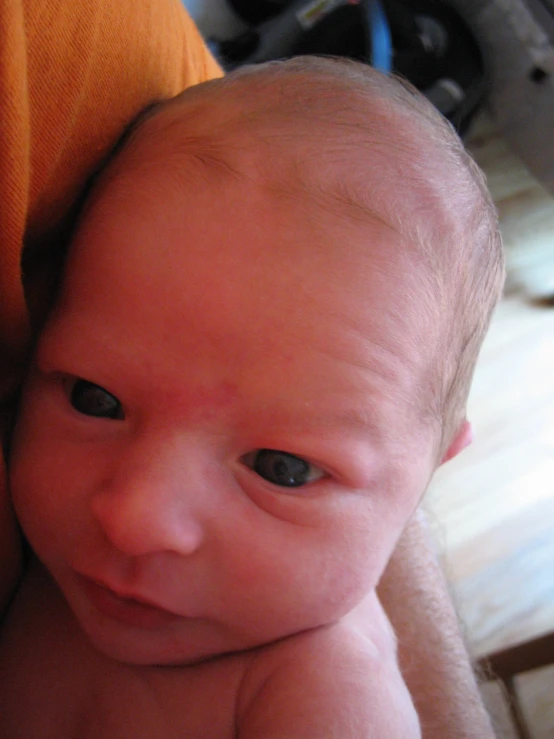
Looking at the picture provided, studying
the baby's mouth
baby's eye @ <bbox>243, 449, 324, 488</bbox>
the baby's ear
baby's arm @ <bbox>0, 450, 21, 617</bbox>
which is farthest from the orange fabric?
the baby's ear

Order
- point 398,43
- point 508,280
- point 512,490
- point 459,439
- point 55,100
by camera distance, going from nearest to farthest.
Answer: point 55,100 < point 459,439 < point 512,490 < point 398,43 < point 508,280

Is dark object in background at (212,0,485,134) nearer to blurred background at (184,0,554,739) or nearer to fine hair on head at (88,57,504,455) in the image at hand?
blurred background at (184,0,554,739)

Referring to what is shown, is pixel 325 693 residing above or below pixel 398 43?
below

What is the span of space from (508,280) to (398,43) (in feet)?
2.88

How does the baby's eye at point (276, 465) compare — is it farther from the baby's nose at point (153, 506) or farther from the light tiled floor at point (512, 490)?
the light tiled floor at point (512, 490)

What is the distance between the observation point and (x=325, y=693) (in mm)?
633

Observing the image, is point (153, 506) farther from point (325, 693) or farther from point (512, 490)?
point (512, 490)

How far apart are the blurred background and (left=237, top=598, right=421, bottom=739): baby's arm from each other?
104cm

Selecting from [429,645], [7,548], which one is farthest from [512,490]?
[7,548]

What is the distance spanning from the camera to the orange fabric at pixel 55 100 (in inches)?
18.1

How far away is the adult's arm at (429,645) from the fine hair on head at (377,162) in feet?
1.09

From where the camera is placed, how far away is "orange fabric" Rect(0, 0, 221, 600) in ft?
1.51

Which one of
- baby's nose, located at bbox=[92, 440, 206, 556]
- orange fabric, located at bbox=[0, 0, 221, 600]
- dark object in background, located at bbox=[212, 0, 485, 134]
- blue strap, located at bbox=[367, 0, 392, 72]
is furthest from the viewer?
dark object in background, located at bbox=[212, 0, 485, 134]

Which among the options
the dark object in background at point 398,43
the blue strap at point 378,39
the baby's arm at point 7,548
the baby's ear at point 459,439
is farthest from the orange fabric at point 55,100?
the dark object in background at point 398,43
